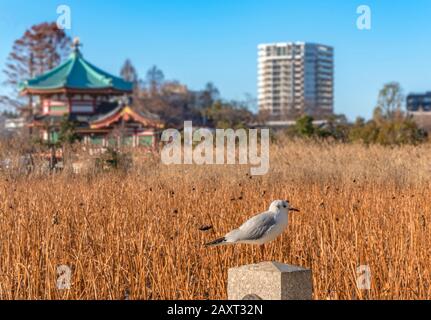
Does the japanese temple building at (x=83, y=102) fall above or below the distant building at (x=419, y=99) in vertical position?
below

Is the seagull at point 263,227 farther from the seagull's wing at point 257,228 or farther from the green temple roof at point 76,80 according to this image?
the green temple roof at point 76,80

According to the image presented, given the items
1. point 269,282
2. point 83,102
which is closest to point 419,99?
point 83,102

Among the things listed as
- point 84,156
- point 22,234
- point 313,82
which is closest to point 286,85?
point 313,82

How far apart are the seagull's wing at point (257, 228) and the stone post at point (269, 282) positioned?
0.41 m

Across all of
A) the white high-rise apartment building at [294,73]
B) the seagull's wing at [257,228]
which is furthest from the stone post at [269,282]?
the white high-rise apartment building at [294,73]

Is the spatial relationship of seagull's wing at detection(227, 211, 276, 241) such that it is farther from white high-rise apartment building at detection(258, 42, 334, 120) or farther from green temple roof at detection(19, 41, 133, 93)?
white high-rise apartment building at detection(258, 42, 334, 120)

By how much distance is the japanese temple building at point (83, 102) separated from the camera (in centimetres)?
1939

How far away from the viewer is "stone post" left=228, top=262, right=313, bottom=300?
9.91 feet

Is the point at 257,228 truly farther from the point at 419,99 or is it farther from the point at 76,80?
the point at 419,99

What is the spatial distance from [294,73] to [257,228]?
70.1 meters

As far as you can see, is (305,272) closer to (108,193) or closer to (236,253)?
(236,253)

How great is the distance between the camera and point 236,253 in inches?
165

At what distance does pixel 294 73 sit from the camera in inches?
2862

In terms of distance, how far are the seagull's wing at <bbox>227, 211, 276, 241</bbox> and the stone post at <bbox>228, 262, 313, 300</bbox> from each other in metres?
0.41
